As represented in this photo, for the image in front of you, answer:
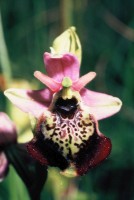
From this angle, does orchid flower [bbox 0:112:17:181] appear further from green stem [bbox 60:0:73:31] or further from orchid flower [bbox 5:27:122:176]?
green stem [bbox 60:0:73:31]

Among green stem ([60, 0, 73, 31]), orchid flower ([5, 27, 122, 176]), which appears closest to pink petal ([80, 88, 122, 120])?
orchid flower ([5, 27, 122, 176])

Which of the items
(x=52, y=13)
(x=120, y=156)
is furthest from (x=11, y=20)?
(x=120, y=156)

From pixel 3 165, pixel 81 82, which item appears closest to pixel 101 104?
pixel 81 82

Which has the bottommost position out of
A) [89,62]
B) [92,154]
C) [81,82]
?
[89,62]

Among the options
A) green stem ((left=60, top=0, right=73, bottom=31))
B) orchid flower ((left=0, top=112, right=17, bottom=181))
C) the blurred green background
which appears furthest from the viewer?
green stem ((left=60, top=0, right=73, bottom=31))

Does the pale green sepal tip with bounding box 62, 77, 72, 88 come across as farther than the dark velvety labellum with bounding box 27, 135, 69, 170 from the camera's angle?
Yes

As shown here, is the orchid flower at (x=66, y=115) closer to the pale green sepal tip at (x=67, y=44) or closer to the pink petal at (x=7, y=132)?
the pale green sepal tip at (x=67, y=44)

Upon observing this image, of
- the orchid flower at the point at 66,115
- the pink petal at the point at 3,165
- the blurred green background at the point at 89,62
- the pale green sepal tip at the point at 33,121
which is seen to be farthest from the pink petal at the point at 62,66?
the blurred green background at the point at 89,62

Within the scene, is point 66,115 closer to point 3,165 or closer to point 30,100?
point 30,100
